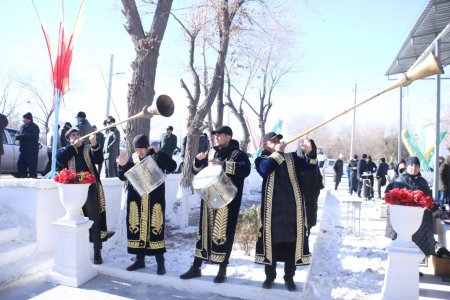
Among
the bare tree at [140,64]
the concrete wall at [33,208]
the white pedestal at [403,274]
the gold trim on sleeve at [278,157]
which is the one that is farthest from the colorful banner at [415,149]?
the concrete wall at [33,208]

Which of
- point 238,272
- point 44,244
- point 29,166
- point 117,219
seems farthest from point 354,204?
point 29,166

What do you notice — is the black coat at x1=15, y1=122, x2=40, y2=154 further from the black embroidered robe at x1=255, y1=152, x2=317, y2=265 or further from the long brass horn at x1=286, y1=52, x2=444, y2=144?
the long brass horn at x1=286, y1=52, x2=444, y2=144

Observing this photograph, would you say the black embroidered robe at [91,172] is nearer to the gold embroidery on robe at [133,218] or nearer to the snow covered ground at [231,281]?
the snow covered ground at [231,281]

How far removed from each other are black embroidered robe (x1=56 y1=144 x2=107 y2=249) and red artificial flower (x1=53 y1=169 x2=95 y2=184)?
0.44 metres

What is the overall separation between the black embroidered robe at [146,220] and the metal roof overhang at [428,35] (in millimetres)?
8254

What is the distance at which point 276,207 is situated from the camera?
14.9ft

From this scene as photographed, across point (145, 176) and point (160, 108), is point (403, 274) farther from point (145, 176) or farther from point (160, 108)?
point (160, 108)

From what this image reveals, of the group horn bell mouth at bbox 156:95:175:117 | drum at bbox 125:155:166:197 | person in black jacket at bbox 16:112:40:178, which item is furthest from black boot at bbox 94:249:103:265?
person in black jacket at bbox 16:112:40:178

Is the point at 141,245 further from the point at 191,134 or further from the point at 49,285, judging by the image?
the point at 191,134

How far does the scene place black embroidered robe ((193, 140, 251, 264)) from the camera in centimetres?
465

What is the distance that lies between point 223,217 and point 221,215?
0.03 meters

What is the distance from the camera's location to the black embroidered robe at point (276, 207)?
4508 mm

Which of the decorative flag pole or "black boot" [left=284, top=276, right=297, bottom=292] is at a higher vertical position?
the decorative flag pole

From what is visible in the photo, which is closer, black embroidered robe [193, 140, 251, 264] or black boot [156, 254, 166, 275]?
black embroidered robe [193, 140, 251, 264]
